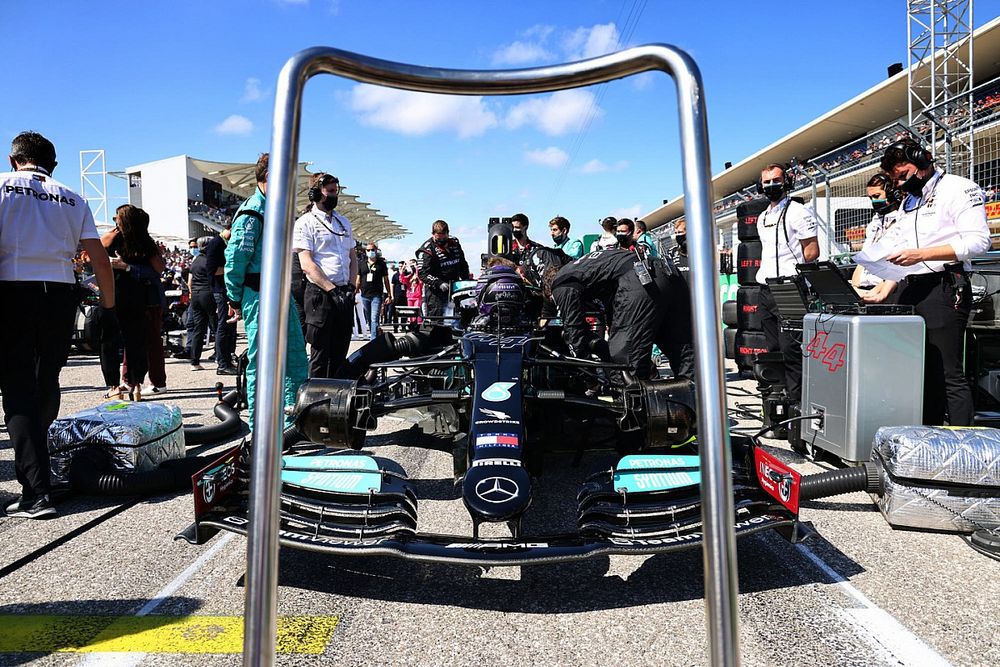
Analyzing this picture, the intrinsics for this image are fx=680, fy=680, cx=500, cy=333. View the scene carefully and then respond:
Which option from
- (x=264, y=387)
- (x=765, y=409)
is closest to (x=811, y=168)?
(x=765, y=409)

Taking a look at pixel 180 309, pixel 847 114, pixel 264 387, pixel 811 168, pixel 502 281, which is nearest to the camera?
pixel 264 387

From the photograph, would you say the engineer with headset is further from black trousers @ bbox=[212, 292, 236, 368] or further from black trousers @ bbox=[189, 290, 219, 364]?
black trousers @ bbox=[189, 290, 219, 364]

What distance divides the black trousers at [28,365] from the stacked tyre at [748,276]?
5368 millimetres

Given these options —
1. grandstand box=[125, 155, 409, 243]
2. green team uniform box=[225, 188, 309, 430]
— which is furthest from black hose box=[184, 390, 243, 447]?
grandstand box=[125, 155, 409, 243]

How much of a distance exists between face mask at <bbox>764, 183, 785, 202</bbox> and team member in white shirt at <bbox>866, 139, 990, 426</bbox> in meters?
1.32

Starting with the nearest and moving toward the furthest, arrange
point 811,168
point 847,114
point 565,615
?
point 565,615 → point 811,168 → point 847,114

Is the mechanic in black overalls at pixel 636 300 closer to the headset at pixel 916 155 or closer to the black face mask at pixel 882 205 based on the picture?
the black face mask at pixel 882 205

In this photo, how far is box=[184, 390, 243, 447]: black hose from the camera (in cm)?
479

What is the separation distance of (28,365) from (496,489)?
2.56 metres

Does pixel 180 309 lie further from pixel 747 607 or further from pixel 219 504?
pixel 747 607

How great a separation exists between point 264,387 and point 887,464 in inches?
121

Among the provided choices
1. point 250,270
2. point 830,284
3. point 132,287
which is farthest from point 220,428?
point 830,284

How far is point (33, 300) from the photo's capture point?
11.2ft

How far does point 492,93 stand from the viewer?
1.19m
